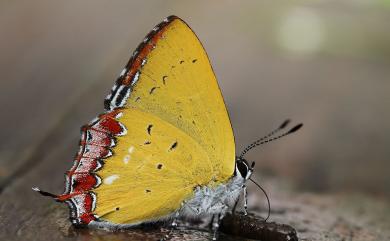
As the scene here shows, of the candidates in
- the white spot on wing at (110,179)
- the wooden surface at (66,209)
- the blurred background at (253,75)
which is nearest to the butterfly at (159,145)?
the white spot on wing at (110,179)

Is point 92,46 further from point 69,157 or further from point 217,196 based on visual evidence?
point 217,196

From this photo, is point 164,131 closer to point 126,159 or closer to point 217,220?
point 126,159

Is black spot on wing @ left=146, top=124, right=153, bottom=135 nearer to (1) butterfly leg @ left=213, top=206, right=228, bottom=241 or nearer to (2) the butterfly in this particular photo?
(2) the butterfly

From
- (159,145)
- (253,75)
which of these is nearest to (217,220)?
(159,145)

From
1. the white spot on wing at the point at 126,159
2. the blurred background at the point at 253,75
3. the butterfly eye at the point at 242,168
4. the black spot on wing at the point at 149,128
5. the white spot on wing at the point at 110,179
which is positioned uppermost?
the blurred background at the point at 253,75

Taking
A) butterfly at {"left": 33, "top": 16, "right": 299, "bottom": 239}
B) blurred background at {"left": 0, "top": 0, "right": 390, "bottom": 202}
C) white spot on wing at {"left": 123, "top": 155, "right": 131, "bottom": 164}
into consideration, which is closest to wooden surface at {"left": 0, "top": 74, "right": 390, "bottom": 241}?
blurred background at {"left": 0, "top": 0, "right": 390, "bottom": 202}

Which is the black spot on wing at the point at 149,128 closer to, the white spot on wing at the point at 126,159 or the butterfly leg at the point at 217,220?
the white spot on wing at the point at 126,159
